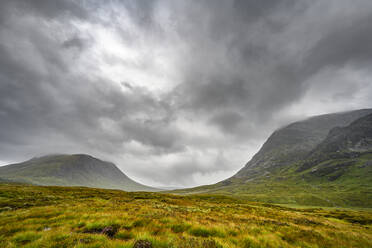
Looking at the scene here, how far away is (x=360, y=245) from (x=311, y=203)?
431ft

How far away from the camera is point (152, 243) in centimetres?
597

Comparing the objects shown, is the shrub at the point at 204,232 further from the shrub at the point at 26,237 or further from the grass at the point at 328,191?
the grass at the point at 328,191

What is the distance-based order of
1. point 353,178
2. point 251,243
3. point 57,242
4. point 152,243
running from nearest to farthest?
point 57,242, point 152,243, point 251,243, point 353,178

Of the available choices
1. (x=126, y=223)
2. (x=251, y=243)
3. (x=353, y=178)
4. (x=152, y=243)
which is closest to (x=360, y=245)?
(x=251, y=243)

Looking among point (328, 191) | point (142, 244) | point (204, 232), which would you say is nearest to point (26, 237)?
point (142, 244)

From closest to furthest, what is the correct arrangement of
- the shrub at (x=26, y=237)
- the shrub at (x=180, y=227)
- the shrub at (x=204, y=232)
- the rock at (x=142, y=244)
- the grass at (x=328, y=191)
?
1. the rock at (x=142, y=244)
2. the shrub at (x=26, y=237)
3. the shrub at (x=204, y=232)
4. the shrub at (x=180, y=227)
5. the grass at (x=328, y=191)

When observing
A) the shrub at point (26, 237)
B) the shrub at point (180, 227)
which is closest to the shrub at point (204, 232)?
the shrub at point (180, 227)

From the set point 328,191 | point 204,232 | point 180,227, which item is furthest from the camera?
point 328,191

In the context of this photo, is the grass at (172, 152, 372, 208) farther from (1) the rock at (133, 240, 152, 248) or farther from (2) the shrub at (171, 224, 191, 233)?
(1) the rock at (133, 240, 152, 248)

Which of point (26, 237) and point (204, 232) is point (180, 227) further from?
point (26, 237)

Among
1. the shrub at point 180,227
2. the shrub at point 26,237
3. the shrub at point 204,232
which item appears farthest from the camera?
the shrub at point 180,227

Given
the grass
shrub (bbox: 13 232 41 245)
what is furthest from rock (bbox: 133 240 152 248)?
the grass

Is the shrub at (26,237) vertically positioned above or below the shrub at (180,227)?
above

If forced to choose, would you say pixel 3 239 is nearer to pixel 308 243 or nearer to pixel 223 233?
pixel 223 233
